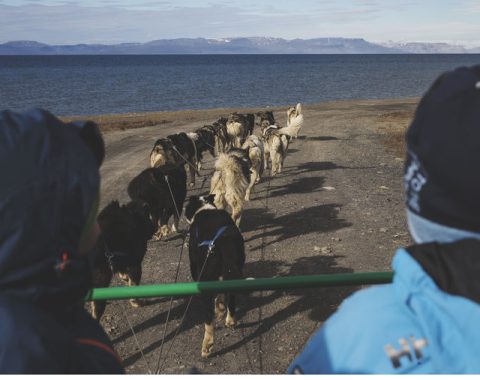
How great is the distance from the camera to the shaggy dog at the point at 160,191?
7.87 meters

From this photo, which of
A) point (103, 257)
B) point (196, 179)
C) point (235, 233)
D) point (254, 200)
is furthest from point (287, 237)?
Answer: point (196, 179)

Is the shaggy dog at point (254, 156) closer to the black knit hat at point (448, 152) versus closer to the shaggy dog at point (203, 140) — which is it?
the shaggy dog at point (203, 140)

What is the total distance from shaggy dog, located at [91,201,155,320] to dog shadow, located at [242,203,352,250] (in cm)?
259

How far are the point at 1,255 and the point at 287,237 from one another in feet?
25.5

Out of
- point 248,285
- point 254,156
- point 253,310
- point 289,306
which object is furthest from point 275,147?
point 248,285

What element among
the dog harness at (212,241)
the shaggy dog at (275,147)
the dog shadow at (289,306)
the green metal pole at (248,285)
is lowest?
the dog shadow at (289,306)

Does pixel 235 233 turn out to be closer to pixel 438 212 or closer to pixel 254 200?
pixel 438 212

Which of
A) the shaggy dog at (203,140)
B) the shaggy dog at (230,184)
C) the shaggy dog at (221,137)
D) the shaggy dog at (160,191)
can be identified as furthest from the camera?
the shaggy dog at (221,137)

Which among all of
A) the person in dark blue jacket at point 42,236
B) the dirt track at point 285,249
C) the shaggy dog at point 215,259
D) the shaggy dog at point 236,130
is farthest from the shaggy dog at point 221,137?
the person in dark blue jacket at point 42,236

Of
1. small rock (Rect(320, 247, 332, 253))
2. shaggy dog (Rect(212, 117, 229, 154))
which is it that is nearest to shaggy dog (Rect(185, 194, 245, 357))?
small rock (Rect(320, 247, 332, 253))

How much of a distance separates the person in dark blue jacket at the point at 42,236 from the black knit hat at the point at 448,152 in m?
0.88

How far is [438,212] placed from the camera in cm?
118

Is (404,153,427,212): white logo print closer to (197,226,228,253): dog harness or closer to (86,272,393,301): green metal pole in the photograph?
(86,272,393,301): green metal pole

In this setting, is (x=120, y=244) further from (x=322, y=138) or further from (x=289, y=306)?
(x=322, y=138)
